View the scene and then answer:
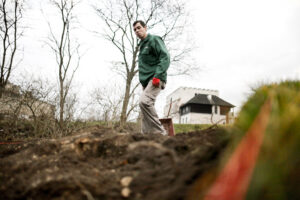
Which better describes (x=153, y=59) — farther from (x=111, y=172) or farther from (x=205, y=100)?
(x=205, y=100)

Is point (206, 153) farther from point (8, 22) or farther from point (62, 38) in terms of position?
point (62, 38)

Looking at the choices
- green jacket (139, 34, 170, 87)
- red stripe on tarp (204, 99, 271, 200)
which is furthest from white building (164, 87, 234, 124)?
red stripe on tarp (204, 99, 271, 200)

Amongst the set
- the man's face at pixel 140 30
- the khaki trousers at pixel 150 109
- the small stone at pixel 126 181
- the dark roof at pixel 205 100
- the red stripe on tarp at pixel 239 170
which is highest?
the dark roof at pixel 205 100

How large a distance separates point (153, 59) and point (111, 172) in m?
2.93

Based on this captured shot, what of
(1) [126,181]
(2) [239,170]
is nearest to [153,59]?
(1) [126,181]

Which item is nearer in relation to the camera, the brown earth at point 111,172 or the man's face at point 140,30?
the brown earth at point 111,172

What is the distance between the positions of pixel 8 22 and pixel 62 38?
8.86 ft

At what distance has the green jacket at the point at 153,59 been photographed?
388 cm

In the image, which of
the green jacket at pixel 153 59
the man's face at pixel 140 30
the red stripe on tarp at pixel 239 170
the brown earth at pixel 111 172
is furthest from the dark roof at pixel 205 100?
the red stripe on tarp at pixel 239 170

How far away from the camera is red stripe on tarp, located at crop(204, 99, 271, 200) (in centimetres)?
67

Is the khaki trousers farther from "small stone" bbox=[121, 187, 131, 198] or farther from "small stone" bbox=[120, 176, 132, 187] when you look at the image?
"small stone" bbox=[121, 187, 131, 198]

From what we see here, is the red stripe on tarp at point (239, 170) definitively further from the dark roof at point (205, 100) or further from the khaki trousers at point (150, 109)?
the dark roof at point (205, 100)

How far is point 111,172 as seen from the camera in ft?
5.13

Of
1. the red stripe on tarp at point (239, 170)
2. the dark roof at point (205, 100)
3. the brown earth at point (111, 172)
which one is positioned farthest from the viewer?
the dark roof at point (205, 100)
